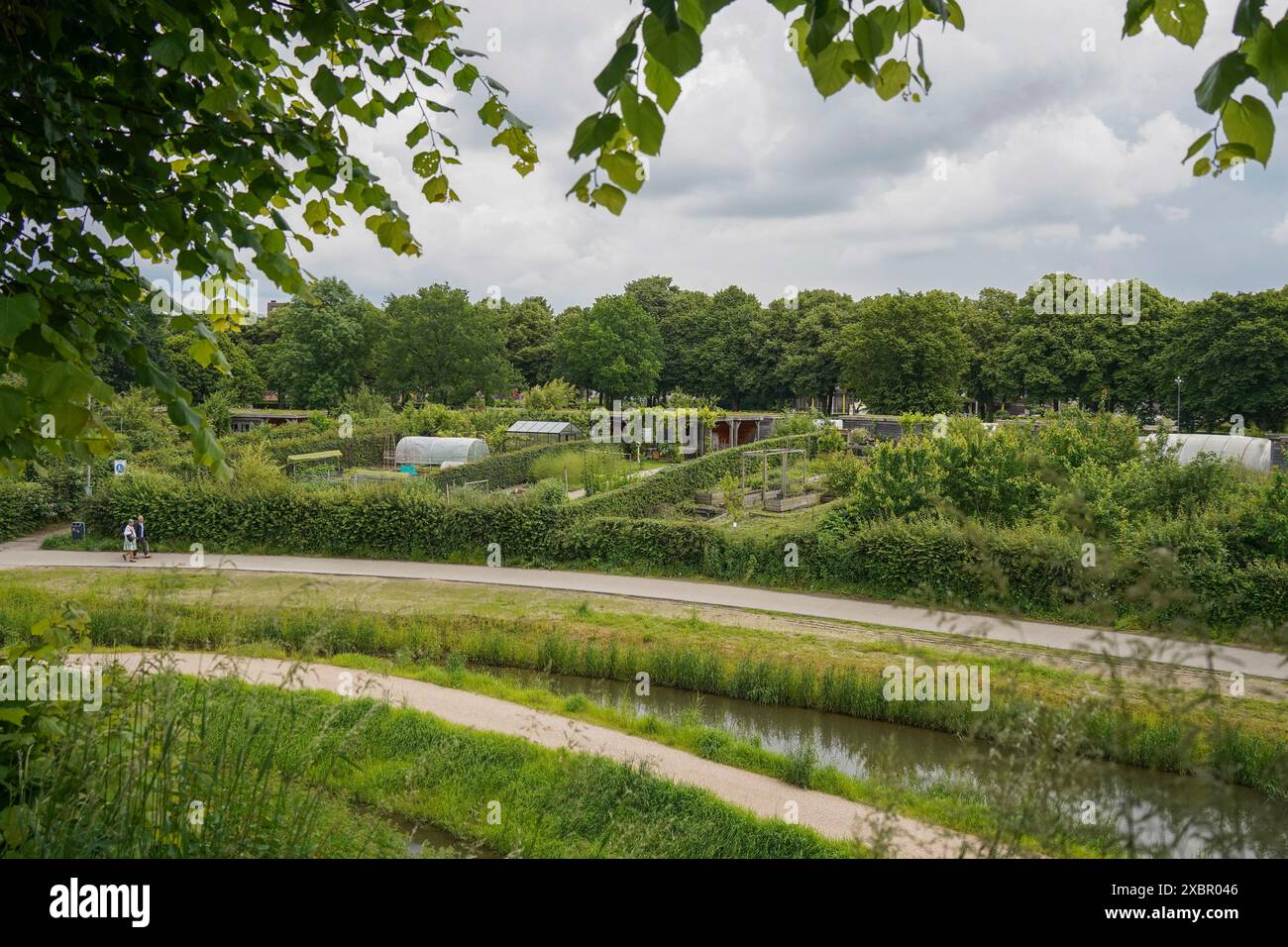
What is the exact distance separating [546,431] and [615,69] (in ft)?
127

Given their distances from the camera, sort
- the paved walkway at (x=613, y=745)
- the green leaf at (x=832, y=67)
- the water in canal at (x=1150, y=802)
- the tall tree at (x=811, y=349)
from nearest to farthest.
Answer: the water in canal at (x=1150, y=802) → the green leaf at (x=832, y=67) → the paved walkway at (x=613, y=745) → the tall tree at (x=811, y=349)

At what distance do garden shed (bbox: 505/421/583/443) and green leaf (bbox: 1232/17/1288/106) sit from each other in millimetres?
38370

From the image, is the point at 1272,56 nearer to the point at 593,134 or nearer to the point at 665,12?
the point at 665,12

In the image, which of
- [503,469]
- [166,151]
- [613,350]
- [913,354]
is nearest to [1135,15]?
[166,151]

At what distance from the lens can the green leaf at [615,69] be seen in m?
1.52

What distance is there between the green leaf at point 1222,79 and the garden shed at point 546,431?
38357 millimetres

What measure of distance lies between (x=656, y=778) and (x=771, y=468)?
947 inches

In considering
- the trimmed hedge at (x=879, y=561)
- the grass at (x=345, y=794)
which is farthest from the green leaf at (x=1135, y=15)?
the trimmed hedge at (x=879, y=561)

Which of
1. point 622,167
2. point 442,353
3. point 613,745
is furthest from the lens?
point 442,353

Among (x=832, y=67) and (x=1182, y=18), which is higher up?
(x=1182, y=18)

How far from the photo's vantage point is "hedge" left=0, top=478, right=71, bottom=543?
966 inches

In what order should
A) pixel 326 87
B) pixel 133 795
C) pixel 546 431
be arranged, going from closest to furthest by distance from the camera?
pixel 133 795, pixel 326 87, pixel 546 431

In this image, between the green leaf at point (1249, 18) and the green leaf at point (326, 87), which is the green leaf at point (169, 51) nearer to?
the green leaf at point (326, 87)

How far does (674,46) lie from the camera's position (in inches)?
59.7
